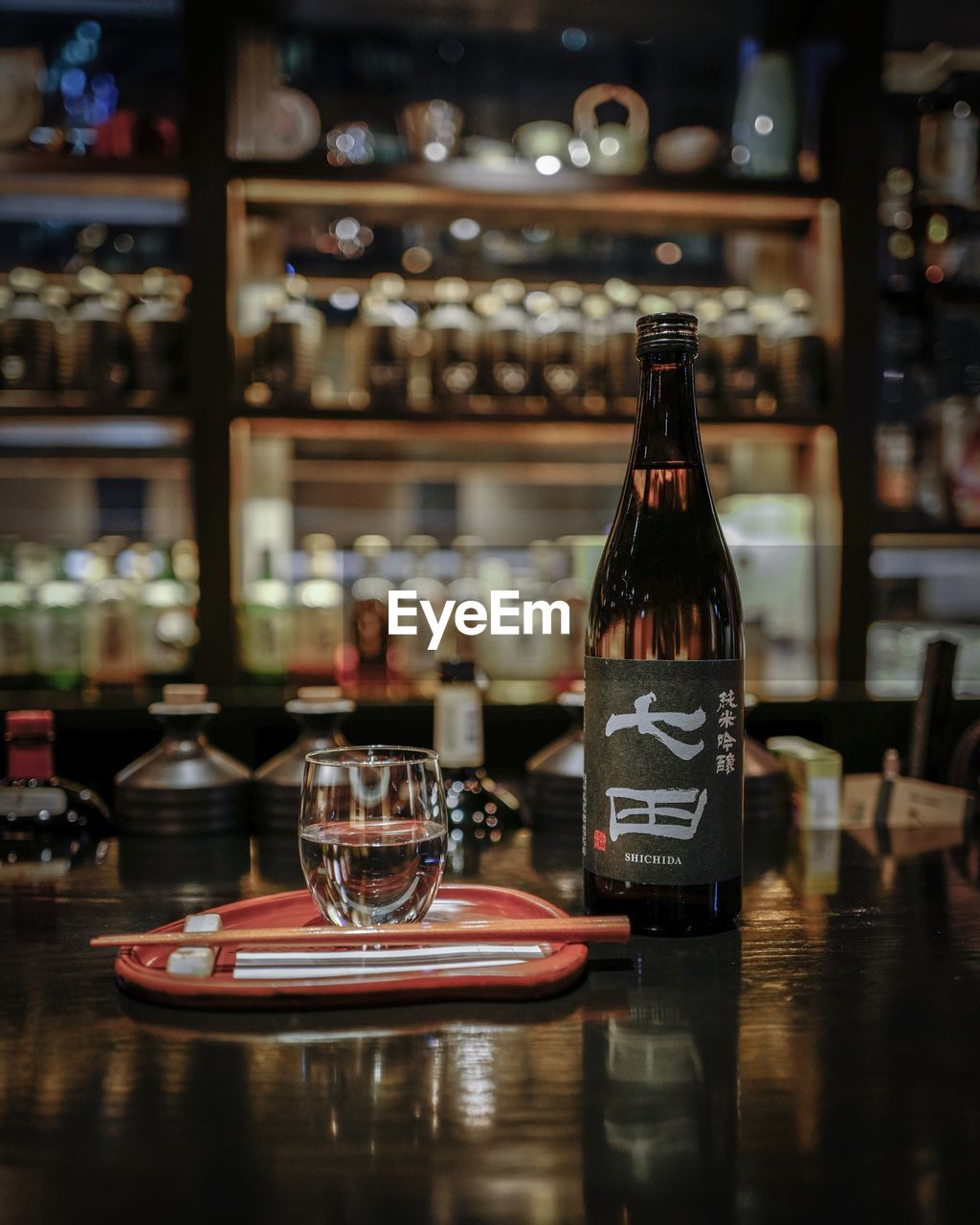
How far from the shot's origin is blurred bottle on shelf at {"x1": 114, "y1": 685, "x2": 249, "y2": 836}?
2.99 ft

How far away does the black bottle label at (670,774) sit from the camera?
60 cm

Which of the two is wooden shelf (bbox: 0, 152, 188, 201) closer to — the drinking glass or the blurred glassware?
the blurred glassware

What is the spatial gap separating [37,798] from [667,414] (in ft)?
2.07

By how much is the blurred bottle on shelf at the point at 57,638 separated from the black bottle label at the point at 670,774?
72.4 inches

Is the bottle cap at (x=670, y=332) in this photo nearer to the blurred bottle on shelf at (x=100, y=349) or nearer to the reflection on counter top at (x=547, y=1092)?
the reflection on counter top at (x=547, y=1092)

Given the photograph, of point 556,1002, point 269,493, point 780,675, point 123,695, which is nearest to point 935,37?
point 780,675

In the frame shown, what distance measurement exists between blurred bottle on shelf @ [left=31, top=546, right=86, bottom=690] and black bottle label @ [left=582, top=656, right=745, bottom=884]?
1839mm

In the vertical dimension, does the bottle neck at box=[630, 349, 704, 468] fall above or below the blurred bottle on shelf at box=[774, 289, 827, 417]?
below

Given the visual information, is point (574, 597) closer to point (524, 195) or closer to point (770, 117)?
point (524, 195)

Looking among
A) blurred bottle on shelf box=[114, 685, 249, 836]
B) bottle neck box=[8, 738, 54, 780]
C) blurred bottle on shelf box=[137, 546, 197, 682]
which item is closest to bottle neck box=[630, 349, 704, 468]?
blurred bottle on shelf box=[114, 685, 249, 836]

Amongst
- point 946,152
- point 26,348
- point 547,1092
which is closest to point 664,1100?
point 547,1092

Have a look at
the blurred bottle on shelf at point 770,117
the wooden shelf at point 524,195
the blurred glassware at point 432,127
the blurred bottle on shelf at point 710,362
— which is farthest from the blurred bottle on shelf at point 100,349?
the blurred bottle on shelf at point 770,117

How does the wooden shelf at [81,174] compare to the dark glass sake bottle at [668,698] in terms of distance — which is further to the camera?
the wooden shelf at [81,174]

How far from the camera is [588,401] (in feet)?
7.41
